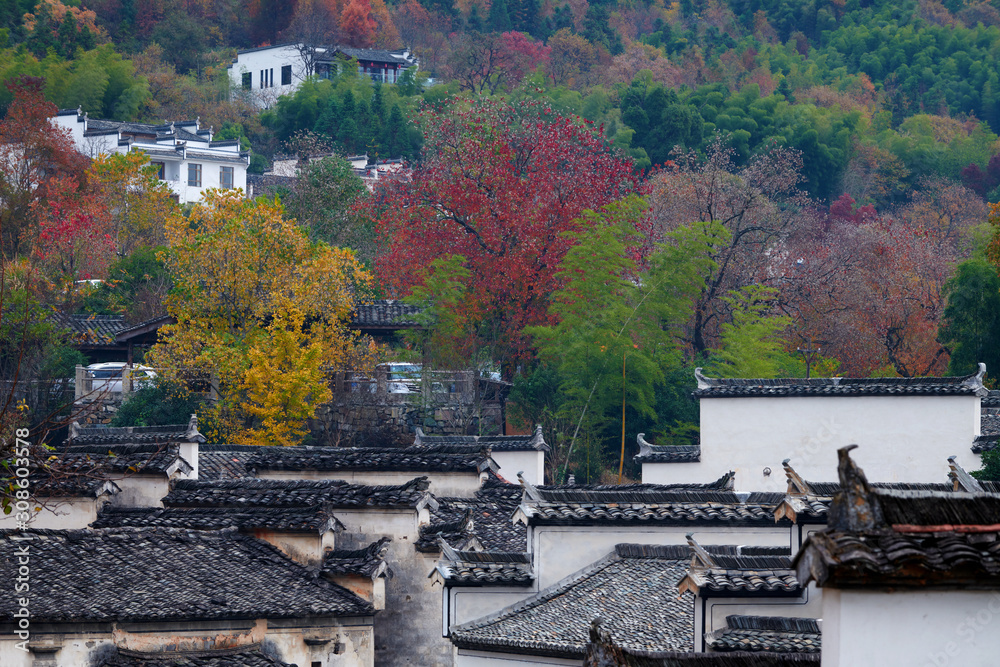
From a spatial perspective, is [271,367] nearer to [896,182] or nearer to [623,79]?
[896,182]

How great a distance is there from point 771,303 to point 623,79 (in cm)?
4080

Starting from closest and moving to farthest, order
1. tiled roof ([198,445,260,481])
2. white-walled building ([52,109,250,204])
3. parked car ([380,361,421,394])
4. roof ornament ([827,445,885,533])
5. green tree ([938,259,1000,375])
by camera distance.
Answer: roof ornament ([827,445,885,533]) < tiled roof ([198,445,260,481]) < green tree ([938,259,1000,375]) < parked car ([380,361,421,394]) < white-walled building ([52,109,250,204])

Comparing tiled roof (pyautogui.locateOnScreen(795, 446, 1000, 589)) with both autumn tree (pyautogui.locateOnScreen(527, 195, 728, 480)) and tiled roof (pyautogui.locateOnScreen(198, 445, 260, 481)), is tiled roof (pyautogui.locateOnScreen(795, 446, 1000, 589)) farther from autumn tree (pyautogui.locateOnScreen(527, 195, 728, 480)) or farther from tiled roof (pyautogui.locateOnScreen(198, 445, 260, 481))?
autumn tree (pyautogui.locateOnScreen(527, 195, 728, 480))

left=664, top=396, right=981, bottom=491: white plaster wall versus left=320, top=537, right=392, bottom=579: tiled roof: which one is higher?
left=664, top=396, right=981, bottom=491: white plaster wall

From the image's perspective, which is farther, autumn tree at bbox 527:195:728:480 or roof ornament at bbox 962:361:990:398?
autumn tree at bbox 527:195:728:480

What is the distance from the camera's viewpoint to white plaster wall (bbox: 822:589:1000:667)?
16.2 ft

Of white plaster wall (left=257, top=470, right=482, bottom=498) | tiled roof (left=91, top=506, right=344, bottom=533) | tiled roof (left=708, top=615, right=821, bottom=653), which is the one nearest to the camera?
tiled roof (left=708, top=615, right=821, bottom=653)

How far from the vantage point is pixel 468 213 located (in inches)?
1640

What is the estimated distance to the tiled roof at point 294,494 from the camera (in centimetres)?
1908

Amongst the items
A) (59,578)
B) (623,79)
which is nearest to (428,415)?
(59,578)

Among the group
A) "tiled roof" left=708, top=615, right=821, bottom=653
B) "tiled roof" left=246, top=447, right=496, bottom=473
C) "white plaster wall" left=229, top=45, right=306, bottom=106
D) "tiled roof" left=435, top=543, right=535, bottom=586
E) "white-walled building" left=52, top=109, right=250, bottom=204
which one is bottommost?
"tiled roof" left=708, top=615, right=821, bottom=653

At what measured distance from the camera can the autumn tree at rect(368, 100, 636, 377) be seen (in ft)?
130

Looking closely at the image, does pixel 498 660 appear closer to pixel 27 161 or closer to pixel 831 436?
pixel 831 436

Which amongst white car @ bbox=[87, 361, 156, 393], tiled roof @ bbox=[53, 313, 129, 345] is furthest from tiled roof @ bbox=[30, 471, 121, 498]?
tiled roof @ bbox=[53, 313, 129, 345]
